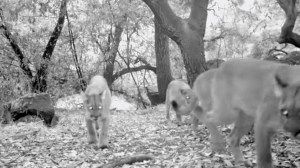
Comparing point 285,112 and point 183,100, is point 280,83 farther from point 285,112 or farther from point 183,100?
point 183,100

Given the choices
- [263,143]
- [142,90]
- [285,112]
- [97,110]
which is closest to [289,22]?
[97,110]

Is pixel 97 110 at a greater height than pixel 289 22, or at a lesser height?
lesser

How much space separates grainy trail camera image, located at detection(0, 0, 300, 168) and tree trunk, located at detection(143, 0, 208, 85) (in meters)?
0.03

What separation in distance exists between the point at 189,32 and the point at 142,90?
571 inches

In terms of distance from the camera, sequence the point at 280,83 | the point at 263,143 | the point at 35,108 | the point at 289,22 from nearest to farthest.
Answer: the point at 280,83 → the point at 263,143 → the point at 289,22 → the point at 35,108

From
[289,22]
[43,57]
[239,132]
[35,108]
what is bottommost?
[35,108]

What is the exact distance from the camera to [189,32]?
10.8 metres

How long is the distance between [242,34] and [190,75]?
10106 mm

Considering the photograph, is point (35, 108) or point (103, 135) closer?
point (103, 135)

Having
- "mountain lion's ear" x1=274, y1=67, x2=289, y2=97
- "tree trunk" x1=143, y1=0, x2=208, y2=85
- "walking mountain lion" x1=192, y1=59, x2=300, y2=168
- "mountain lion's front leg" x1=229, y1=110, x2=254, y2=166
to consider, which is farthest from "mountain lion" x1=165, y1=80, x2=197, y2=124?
"mountain lion's ear" x1=274, y1=67, x2=289, y2=97

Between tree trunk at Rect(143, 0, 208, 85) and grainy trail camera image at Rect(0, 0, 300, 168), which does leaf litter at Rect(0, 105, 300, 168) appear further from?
tree trunk at Rect(143, 0, 208, 85)

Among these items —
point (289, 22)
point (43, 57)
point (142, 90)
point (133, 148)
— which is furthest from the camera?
point (142, 90)

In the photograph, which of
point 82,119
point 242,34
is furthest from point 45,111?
point 242,34

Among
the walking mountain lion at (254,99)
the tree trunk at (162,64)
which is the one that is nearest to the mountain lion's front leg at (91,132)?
the walking mountain lion at (254,99)
